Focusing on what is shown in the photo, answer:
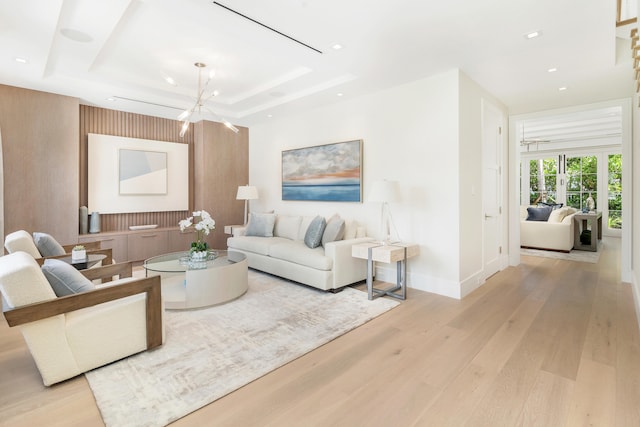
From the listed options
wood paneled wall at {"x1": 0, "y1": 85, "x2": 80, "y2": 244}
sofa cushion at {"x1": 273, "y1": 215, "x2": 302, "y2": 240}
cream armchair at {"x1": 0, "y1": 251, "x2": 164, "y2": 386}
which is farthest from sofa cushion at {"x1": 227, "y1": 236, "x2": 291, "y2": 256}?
wood paneled wall at {"x1": 0, "y1": 85, "x2": 80, "y2": 244}

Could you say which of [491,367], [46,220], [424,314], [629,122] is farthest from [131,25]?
[629,122]

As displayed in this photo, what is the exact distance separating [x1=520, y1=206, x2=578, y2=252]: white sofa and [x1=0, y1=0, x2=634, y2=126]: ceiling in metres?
2.64

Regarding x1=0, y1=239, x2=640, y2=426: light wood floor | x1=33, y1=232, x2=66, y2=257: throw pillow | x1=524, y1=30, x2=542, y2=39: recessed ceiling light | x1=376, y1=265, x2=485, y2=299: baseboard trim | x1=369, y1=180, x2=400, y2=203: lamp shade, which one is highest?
x1=524, y1=30, x2=542, y2=39: recessed ceiling light

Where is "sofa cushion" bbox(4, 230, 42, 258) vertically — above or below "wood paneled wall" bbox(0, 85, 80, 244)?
below

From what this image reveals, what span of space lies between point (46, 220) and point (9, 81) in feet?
6.03

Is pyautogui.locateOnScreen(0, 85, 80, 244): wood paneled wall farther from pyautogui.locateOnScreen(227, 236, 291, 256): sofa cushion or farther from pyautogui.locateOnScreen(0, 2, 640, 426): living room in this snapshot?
pyautogui.locateOnScreen(227, 236, 291, 256): sofa cushion

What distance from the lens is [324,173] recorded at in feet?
16.7

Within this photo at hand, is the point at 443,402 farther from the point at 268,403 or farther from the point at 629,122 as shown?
the point at 629,122

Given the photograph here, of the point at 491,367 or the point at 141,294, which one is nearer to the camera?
the point at 491,367

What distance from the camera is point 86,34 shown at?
3.01 m

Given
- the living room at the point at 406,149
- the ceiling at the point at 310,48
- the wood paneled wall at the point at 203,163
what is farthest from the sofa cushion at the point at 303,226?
the wood paneled wall at the point at 203,163

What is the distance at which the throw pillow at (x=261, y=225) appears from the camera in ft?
17.2

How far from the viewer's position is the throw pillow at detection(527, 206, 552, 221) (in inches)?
269

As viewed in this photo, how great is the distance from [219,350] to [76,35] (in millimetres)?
3238
